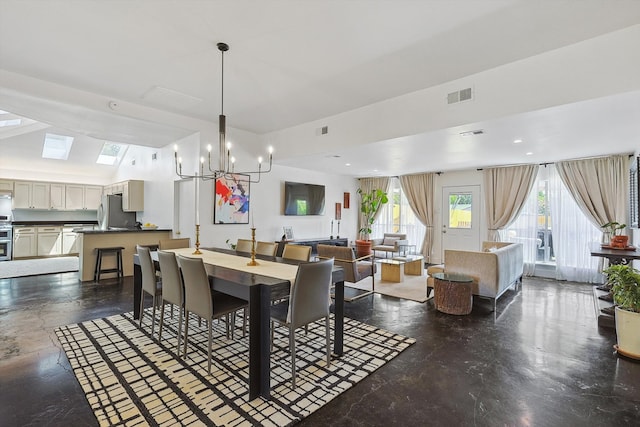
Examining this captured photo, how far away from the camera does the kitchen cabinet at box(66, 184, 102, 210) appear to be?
916 cm

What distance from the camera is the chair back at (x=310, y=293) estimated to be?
232 centimetres

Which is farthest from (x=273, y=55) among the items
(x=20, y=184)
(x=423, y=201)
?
(x=20, y=184)

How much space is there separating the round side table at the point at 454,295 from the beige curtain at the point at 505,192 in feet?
11.8

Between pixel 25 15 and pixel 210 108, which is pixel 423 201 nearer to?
pixel 210 108

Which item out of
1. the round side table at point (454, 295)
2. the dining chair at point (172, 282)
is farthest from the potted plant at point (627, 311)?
the dining chair at point (172, 282)

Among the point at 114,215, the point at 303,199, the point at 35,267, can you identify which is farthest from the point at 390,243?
the point at 35,267

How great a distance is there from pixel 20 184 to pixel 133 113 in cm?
629

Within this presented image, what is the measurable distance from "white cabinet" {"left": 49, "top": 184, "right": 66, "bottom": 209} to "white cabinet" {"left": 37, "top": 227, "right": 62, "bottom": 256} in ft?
2.56

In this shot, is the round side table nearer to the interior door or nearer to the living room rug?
the interior door

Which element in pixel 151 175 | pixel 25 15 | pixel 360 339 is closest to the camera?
pixel 25 15

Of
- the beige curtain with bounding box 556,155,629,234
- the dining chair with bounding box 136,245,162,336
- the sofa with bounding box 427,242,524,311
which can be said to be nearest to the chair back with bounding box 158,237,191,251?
the dining chair with bounding box 136,245,162,336

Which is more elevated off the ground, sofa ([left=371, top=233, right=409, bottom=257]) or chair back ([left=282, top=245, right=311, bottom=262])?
chair back ([left=282, top=245, right=311, bottom=262])

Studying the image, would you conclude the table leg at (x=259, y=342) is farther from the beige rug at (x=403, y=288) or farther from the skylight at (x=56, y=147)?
the skylight at (x=56, y=147)

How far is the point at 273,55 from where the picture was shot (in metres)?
3.33
